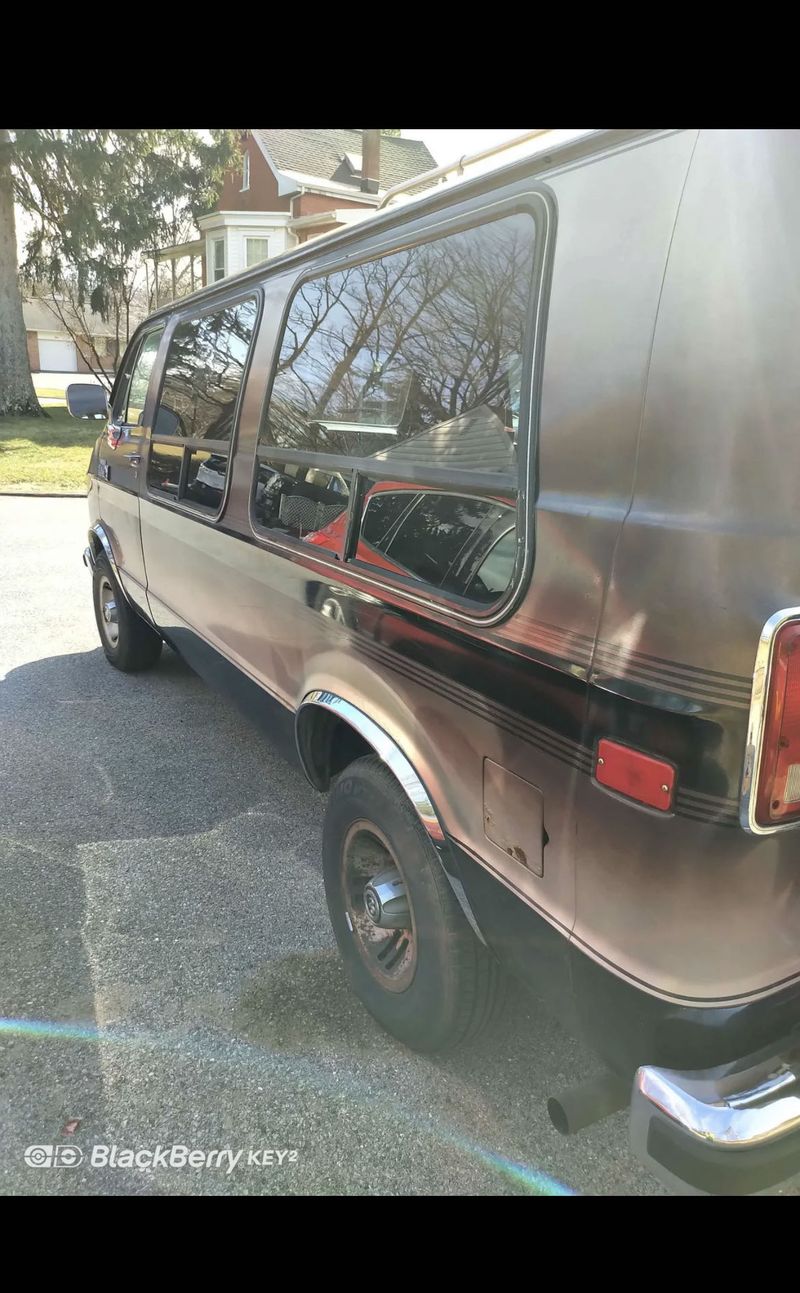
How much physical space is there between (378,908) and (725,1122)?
107 centimetres

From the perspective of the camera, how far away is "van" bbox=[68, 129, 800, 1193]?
4.10 ft

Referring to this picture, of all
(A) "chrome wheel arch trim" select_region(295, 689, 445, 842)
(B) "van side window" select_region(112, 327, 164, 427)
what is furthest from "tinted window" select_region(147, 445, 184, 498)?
(A) "chrome wheel arch trim" select_region(295, 689, 445, 842)

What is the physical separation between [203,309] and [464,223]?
200cm

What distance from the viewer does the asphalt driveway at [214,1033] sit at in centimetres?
203

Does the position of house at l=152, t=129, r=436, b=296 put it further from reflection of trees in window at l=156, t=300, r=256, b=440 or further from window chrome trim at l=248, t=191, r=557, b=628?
window chrome trim at l=248, t=191, r=557, b=628

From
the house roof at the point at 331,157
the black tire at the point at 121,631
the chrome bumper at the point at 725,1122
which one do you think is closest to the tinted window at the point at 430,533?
the chrome bumper at the point at 725,1122

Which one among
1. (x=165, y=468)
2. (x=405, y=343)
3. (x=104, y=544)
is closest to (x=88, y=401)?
(x=104, y=544)

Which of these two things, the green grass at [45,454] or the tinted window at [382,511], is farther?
the green grass at [45,454]

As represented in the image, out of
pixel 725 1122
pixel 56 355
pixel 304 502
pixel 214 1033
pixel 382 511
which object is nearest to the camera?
pixel 725 1122

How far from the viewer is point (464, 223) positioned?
1.85 metres

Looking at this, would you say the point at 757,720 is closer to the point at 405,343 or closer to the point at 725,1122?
the point at 725,1122

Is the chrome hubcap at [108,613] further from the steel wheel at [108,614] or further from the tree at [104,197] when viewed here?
the tree at [104,197]

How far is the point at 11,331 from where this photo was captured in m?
20.7
